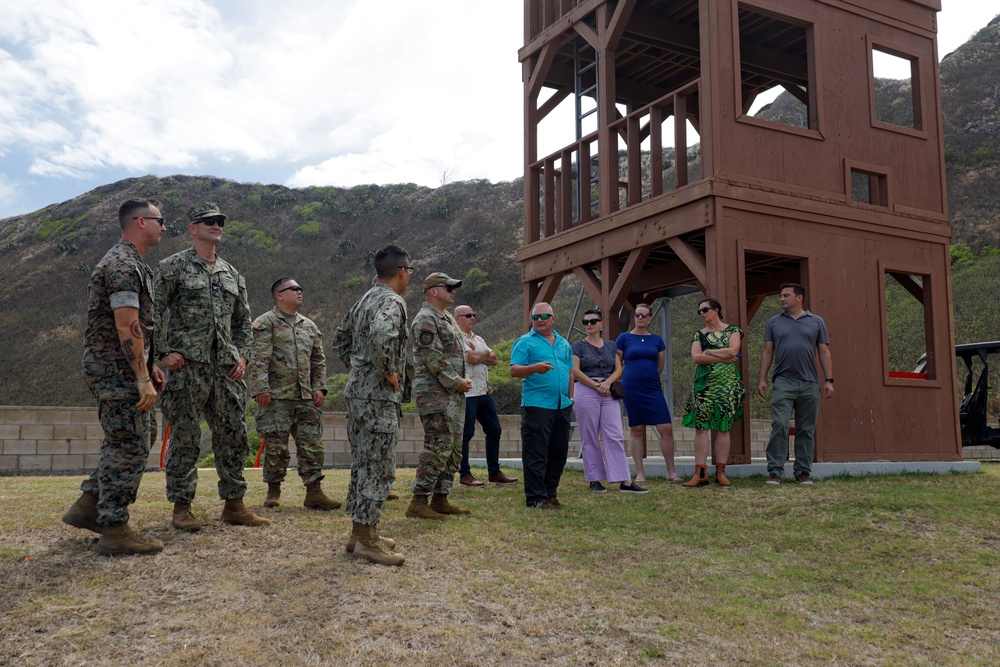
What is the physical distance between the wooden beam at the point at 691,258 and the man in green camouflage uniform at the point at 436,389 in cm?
330

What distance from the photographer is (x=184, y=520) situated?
4824 millimetres

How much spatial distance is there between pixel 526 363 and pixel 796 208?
153 inches

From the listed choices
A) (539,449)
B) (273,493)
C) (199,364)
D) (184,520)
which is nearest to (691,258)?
(539,449)

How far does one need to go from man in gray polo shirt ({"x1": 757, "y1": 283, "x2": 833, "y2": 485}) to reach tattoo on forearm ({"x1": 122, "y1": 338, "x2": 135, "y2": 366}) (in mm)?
5179

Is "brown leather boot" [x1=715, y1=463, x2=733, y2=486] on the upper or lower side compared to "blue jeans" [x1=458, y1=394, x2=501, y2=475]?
lower

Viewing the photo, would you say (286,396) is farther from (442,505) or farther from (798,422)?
(798,422)

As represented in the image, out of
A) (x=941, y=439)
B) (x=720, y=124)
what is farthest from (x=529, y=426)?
(x=941, y=439)

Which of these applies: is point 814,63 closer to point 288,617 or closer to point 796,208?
point 796,208

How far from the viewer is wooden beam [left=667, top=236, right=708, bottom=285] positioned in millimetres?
8070

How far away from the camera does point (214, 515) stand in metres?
5.42

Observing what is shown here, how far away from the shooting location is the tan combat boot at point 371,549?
4.21 meters

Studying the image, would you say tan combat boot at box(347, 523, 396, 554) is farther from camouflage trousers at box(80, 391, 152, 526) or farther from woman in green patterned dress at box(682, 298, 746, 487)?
woman in green patterned dress at box(682, 298, 746, 487)

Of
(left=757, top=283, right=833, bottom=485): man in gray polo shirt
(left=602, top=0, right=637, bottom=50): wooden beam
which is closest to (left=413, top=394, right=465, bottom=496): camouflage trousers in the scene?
(left=757, top=283, right=833, bottom=485): man in gray polo shirt

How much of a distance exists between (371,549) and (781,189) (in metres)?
6.08
